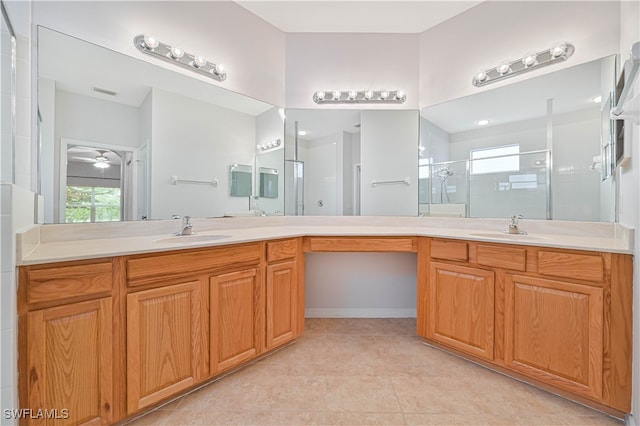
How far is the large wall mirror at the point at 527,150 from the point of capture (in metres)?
1.81

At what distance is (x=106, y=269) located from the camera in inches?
47.0

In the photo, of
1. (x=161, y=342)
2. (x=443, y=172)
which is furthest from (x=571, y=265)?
(x=161, y=342)

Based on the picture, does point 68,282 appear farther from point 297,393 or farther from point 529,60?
point 529,60

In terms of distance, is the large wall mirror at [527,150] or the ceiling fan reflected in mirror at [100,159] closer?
the ceiling fan reflected in mirror at [100,159]

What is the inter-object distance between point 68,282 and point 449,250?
208cm

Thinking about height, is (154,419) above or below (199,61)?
below

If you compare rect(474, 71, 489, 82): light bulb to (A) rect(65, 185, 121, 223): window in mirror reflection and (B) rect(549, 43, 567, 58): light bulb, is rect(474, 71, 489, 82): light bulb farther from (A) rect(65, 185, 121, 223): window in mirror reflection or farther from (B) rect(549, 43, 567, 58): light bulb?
(A) rect(65, 185, 121, 223): window in mirror reflection

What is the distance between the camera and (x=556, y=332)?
1484 mm

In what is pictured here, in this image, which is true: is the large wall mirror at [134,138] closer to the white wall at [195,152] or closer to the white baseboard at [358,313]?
the white wall at [195,152]

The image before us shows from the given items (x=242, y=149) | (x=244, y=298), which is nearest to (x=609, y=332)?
(x=244, y=298)

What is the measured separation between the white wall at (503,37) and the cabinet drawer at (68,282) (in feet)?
8.84

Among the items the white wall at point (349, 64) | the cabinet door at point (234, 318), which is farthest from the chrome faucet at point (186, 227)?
the white wall at point (349, 64)

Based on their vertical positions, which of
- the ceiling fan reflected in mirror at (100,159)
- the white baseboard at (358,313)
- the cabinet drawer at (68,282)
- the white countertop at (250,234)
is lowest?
the white baseboard at (358,313)

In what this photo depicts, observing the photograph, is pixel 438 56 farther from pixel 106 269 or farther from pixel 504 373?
pixel 106 269
